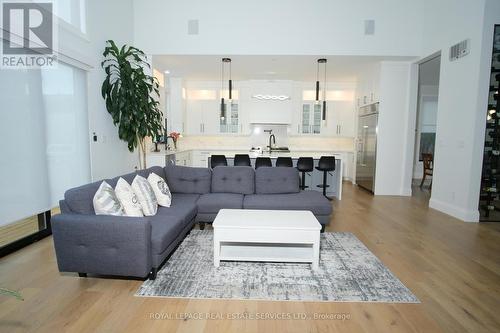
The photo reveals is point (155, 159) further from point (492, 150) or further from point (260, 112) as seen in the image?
point (492, 150)

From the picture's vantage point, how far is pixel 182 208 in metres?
3.19

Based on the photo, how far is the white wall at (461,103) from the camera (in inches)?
156

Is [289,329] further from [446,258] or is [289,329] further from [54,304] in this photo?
[446,258]

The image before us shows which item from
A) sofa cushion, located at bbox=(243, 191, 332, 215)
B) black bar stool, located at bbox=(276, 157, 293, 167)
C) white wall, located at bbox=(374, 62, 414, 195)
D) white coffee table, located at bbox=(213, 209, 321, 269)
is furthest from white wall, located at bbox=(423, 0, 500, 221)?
white coffee table, located at bbox=(213, 209, 321, 269)

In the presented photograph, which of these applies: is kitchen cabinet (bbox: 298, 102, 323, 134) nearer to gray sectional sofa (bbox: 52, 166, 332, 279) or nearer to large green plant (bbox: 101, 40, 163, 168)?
gray sectional sofa (bbox: 52, 166, 332, 279)

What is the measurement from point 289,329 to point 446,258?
216 cm

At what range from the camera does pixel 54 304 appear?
2033 mm

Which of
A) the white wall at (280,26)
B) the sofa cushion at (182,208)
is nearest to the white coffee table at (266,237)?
the sofa cushion at (182,208)

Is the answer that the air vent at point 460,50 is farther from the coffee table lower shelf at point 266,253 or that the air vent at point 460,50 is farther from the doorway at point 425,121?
the coffee table lower shelf at point 266,253

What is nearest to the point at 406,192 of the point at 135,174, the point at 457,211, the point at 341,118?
the point at 457,211

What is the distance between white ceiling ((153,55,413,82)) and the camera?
561 centimetres

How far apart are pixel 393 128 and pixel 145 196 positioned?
5.35 metres

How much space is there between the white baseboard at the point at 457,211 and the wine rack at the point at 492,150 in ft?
0.65

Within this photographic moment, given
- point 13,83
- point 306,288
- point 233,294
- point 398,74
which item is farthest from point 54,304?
point 398,74
